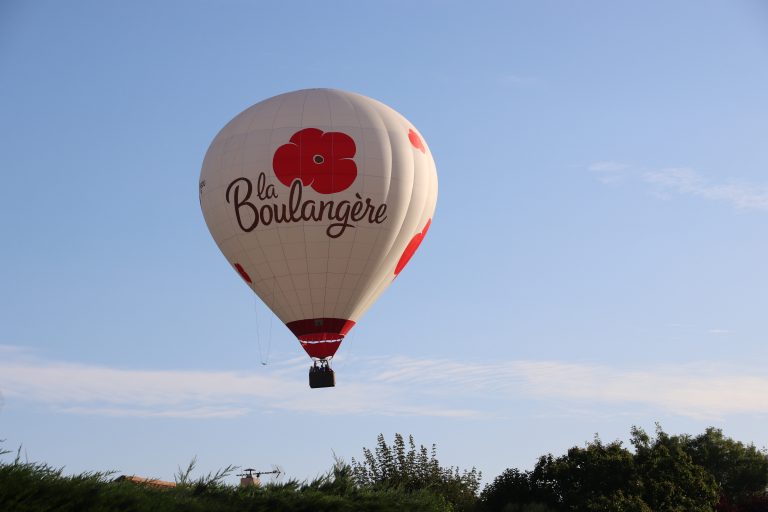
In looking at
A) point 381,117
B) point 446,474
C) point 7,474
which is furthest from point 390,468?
point 7,474

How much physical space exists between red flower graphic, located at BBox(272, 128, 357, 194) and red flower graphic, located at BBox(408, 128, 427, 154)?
10.2 feet

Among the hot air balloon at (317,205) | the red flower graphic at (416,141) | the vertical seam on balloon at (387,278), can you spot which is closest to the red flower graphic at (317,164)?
the hot air balloon at (317,205)

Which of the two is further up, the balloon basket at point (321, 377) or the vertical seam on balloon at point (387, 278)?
the vertical seam on balloon at point (387, 278)

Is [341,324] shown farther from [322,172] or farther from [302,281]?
[322,172]

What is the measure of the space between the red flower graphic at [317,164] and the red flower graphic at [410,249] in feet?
13.4

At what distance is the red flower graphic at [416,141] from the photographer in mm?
45969

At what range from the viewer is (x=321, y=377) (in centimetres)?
4434

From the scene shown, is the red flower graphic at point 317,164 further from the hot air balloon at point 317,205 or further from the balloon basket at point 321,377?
the balloon basket at point 321,377

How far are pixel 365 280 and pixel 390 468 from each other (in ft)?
74.9

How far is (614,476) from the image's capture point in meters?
62.4

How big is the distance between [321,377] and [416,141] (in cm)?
1041

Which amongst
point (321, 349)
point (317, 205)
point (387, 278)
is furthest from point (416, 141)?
point (321, 349)

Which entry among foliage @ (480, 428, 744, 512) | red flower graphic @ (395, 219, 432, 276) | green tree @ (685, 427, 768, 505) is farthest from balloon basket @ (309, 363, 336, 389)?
green tree @ (685, 427, 768, 505)

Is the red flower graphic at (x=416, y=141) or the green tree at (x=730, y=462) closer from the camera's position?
the red flower graphic at (x=416, y=141)
